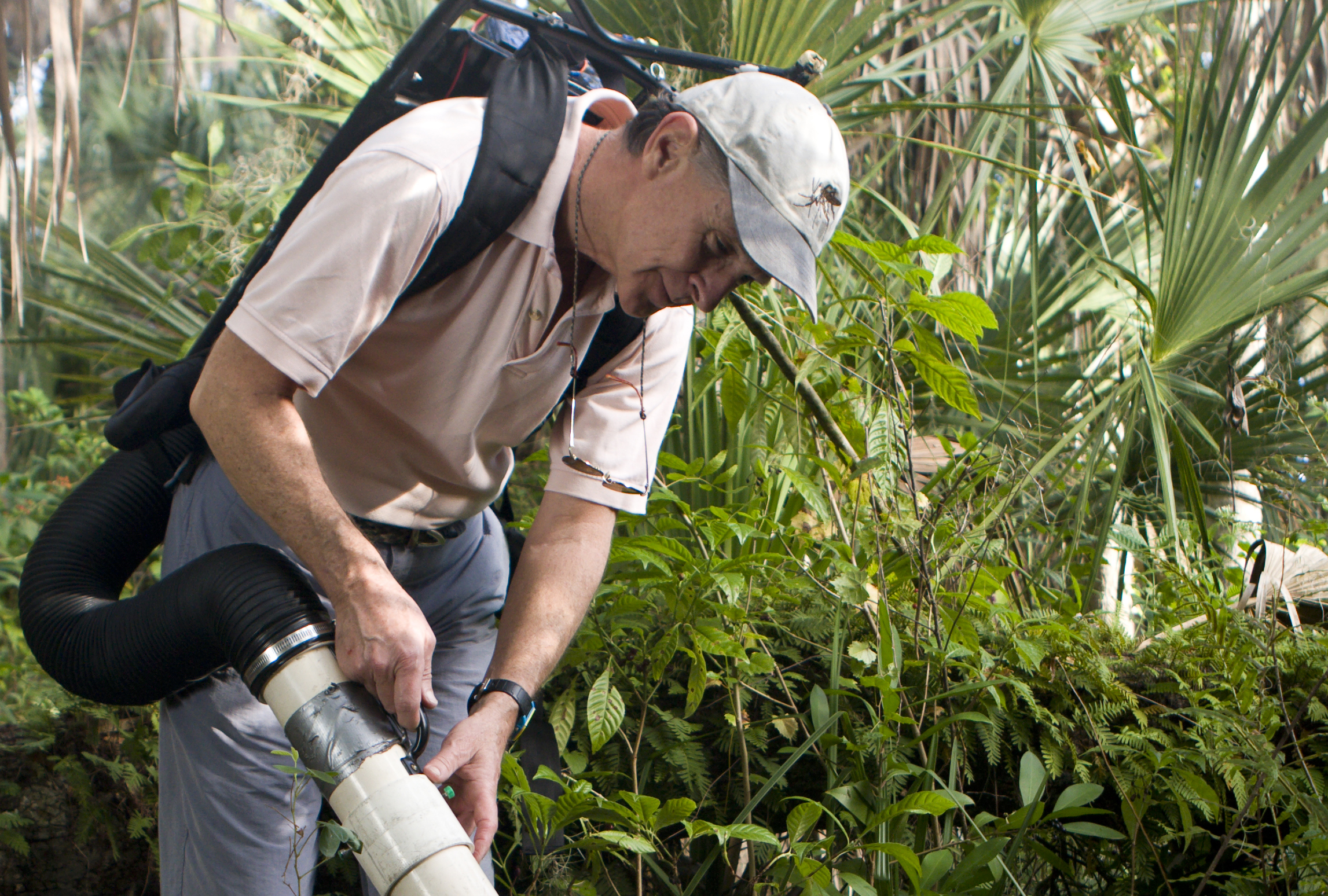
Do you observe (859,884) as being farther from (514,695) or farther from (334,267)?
(334,267)

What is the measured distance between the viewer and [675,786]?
170 cm

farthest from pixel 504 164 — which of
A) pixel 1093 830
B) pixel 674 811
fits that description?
pixel 1093 830

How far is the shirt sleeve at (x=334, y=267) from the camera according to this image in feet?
3.47

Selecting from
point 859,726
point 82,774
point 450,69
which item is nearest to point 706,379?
point 859,726

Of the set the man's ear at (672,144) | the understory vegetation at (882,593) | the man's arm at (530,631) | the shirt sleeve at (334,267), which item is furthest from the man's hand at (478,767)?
the man's ear at (672,144)

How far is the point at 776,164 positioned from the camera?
1.21 m

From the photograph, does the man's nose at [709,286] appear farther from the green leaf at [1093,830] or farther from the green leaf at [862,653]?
the green leaf at [1093,830]

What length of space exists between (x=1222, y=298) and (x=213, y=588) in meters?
2.39

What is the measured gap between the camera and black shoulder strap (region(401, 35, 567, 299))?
46.4 inches

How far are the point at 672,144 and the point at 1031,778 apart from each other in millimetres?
1047

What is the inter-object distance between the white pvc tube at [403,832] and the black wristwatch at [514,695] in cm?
30

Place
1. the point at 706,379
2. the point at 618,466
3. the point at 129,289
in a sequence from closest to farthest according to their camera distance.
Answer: the point at 618,466 → the point at 706,379 → the point at 129,289

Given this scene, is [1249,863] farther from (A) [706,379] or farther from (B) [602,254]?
(B) [602,254]

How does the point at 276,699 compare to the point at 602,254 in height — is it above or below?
below
